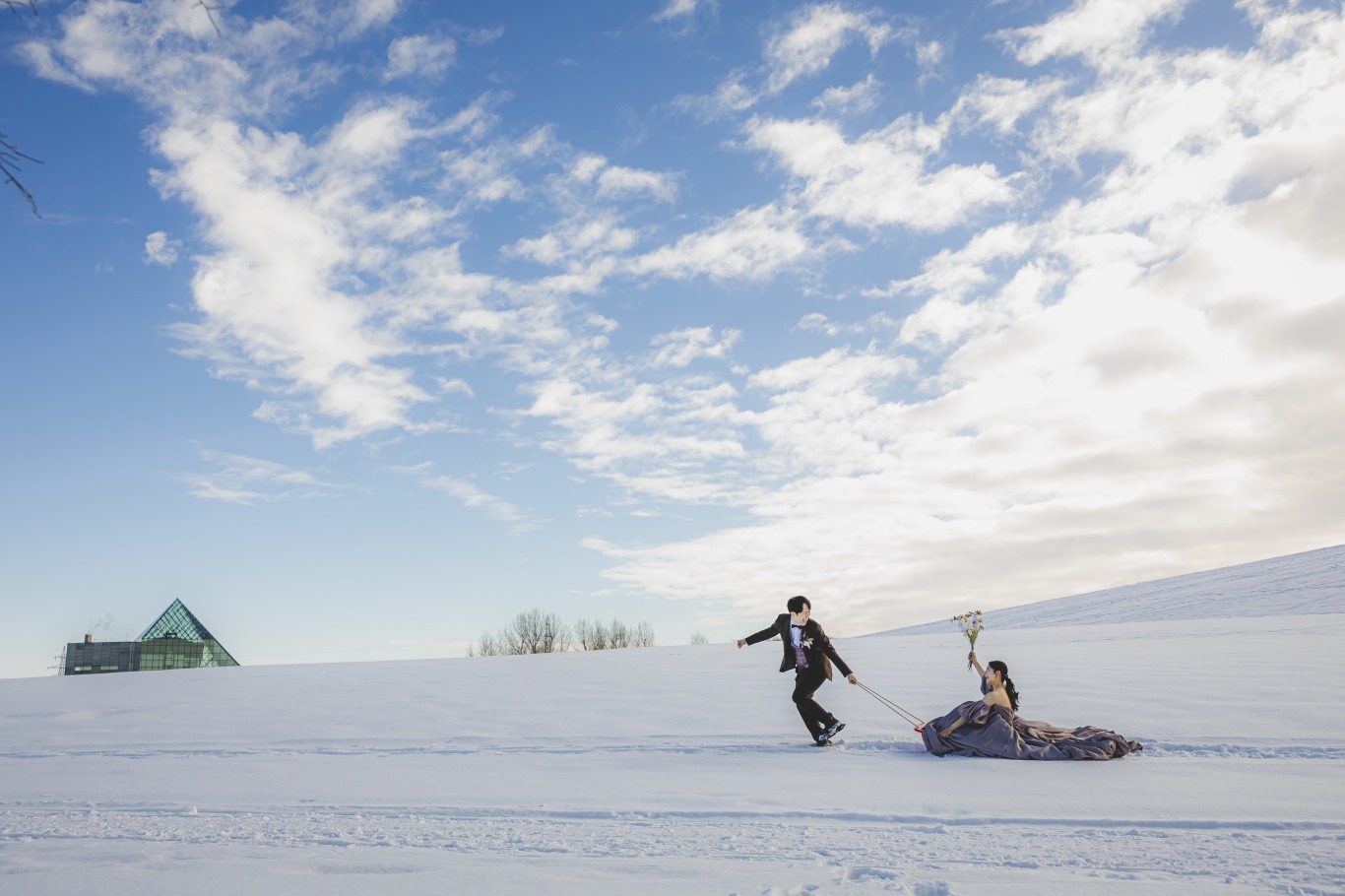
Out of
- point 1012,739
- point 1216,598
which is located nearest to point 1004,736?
point 1012,739

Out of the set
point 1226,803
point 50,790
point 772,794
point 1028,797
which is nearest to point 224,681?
point 50,790

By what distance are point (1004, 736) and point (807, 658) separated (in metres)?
2.28

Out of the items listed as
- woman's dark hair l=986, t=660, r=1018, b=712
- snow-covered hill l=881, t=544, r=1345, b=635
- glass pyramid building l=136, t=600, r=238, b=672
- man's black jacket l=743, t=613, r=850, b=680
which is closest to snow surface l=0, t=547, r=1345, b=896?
man's black jacket l=743, t=613, r=850, b=680

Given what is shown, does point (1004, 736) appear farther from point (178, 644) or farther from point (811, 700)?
point (178, 644)

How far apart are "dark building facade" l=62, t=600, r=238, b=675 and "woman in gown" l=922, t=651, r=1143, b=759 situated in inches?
2723

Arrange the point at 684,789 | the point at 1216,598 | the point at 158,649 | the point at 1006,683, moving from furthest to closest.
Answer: the point at 158,649
the point at 1216,598
the point at 1006,683
the point at 684,789

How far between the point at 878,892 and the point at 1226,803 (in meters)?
3.66

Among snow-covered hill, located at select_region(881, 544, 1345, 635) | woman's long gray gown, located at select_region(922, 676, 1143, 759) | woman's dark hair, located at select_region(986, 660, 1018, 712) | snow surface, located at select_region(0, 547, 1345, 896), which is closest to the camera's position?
snow surface, located at select_region(0, 547, 1345, 896)

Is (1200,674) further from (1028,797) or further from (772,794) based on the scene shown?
(772,794)

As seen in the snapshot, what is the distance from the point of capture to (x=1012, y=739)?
8930 mm

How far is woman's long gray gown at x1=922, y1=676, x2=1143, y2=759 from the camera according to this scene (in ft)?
28.5

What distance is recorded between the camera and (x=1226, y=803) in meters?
6.50

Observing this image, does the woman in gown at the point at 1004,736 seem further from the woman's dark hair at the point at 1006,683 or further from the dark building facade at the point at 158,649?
the dark building facade at the point at 158,649

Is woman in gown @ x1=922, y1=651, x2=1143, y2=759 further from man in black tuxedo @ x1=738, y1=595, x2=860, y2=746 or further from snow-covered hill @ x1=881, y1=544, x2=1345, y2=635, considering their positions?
snow-covered hill @ x1=881, y1=544, x2=1345, y2=635
